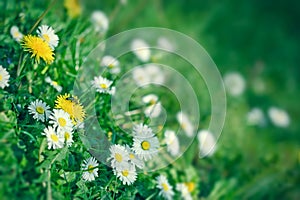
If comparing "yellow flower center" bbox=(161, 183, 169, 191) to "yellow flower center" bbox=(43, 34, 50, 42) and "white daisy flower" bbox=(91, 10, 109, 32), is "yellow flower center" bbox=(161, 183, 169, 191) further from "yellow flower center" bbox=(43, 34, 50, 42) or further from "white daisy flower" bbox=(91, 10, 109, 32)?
"white daisy flower" bbox=(91, 10, 109, 32)

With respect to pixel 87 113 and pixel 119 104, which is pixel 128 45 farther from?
pixel 87 113

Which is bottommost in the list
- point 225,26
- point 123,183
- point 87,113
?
point 123,183

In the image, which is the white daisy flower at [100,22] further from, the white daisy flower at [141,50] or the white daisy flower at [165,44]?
the white daisy flower at [165,44]

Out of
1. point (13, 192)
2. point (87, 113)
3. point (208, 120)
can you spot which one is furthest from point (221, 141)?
point (13, 192)

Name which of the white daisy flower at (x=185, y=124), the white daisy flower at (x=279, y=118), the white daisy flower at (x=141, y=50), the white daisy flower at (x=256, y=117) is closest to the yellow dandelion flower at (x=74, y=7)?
the white daisy flower at (x=141, y=50)

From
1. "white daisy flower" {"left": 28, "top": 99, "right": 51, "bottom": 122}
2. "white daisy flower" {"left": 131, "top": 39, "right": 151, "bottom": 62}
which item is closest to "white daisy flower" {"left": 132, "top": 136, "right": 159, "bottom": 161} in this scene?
"white daisy flower" {"left": 28, "top": 99, "right": 51, "bottom": 122}

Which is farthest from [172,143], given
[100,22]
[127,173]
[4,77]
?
[100,22]
